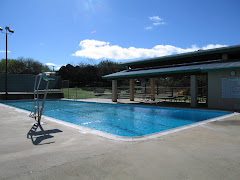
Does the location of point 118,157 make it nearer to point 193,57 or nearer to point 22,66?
point 193,57

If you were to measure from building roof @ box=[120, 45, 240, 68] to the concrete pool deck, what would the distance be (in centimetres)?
1010

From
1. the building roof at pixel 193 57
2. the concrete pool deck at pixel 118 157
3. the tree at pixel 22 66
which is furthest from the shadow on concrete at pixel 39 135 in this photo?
the tree at pixel 22 66

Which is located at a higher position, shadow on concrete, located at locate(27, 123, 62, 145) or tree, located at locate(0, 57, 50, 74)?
tree, located at locate(0, 57, 50, 74)

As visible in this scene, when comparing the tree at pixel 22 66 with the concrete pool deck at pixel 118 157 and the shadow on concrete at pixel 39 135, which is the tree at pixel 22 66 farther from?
the concrete pool deck at pixel 118 157

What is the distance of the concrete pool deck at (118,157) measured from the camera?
300cm

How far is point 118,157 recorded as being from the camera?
3682mm

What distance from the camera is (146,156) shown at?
3.73 m

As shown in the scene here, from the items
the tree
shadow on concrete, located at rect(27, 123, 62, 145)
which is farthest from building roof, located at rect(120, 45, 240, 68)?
the tree

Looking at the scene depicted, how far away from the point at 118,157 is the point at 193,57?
14996 mm

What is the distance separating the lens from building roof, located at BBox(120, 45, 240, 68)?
13.6 metres

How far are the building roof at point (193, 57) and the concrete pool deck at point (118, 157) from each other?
10096 mm

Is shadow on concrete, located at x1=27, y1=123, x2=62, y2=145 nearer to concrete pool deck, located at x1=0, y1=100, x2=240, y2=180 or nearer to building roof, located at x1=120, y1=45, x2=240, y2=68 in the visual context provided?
concrete pool deck, located at x1=0, y1=100, x2=240, y2=180

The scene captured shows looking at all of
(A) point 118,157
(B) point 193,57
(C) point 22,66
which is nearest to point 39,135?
(A) point 118,157

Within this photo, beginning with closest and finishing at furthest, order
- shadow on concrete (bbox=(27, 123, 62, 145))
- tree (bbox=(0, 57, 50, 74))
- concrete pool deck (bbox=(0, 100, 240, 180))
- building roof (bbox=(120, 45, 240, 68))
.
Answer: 1. concrete pool deck (bbox=(0, 100, 240, 180))
2. shadow on concrete (bbox=(27, 123, 62, 145))
3. building roof (bbox=(120, 45, 240, 68))
4. tree (bbox=(0, 57, 50, 74))
